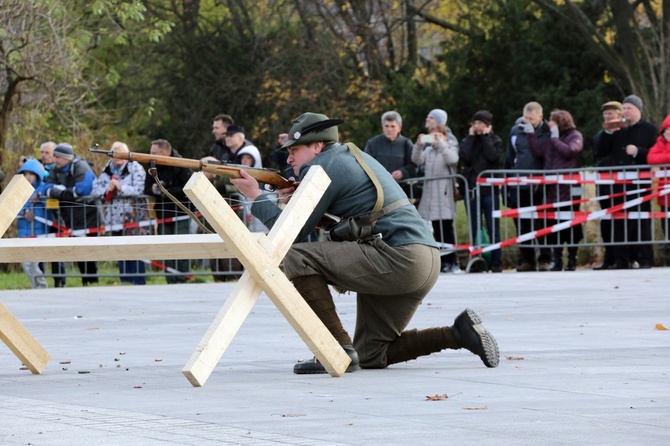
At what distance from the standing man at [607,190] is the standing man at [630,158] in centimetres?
6

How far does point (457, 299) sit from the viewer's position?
1428cm

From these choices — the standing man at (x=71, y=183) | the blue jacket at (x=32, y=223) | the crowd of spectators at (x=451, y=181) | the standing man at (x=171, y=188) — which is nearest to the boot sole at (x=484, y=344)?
the standing man at (x=171, y=188)

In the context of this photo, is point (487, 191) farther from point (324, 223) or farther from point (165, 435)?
point (165, 435)

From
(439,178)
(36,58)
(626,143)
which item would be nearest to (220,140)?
(439,178)

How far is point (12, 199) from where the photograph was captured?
8.38 m

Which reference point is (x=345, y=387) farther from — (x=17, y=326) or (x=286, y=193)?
(x=17, y=326)

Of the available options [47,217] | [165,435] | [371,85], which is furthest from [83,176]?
[371,85]

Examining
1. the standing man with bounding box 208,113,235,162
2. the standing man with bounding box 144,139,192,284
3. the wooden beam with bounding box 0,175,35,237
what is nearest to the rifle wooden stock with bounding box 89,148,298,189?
the wooden beam with bounding box 0,175,35,237

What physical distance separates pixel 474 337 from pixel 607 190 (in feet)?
35.1

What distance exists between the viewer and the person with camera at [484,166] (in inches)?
742

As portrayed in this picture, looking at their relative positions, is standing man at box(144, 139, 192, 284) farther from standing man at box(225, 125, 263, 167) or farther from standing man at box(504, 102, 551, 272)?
standing man at box(504, 102, 551, 272)

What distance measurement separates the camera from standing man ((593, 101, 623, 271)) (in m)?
18.2

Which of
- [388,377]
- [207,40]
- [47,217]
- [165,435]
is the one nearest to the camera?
[165,435]

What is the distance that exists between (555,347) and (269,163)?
29.3 metres
